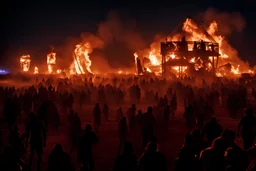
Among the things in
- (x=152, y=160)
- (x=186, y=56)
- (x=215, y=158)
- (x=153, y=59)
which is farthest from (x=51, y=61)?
(x=215, y=158)

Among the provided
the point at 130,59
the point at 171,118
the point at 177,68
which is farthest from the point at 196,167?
the point at 130,59

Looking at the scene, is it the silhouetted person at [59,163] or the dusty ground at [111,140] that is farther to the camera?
the dusty ground at [111,140]

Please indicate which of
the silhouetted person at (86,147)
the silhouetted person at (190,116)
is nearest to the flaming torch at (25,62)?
the silhouetted person at (190,116)

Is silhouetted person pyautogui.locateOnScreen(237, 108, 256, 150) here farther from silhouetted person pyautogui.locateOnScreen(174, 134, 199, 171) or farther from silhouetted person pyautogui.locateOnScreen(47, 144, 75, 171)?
silhouetted person pyautogui.locateOnScreen(47, 144, 75, 171)

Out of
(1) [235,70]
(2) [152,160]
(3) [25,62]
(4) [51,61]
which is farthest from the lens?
(3) [25,62]

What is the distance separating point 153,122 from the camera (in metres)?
10.1

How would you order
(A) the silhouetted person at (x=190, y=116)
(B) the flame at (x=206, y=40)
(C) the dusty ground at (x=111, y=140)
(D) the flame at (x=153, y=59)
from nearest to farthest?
(C) the dusty ground at (x=111, y=140)
(A) the silhouetted person at (x=190, y=116)
(B) the flame at (x=206, y=40)
(D) the flame at (x=153, y=59)

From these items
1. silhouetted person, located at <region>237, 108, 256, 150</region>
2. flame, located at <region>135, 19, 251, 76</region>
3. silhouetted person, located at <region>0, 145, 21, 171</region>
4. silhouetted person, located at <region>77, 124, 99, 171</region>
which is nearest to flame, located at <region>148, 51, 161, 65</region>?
flame, located at <region>135, 19, 251, 76</region>

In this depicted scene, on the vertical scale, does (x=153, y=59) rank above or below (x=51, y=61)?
below

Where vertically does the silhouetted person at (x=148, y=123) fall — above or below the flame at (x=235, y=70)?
below

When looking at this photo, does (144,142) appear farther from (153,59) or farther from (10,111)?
(153,59)

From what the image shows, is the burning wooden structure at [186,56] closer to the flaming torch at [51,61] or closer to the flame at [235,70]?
the flame at [235,70]

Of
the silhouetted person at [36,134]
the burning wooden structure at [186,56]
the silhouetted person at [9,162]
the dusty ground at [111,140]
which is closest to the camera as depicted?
the silhouetted person at [9,162]

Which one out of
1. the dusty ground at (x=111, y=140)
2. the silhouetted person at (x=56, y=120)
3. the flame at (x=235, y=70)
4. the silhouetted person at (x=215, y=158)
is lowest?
the dusty ground at (x=111, y=140)
